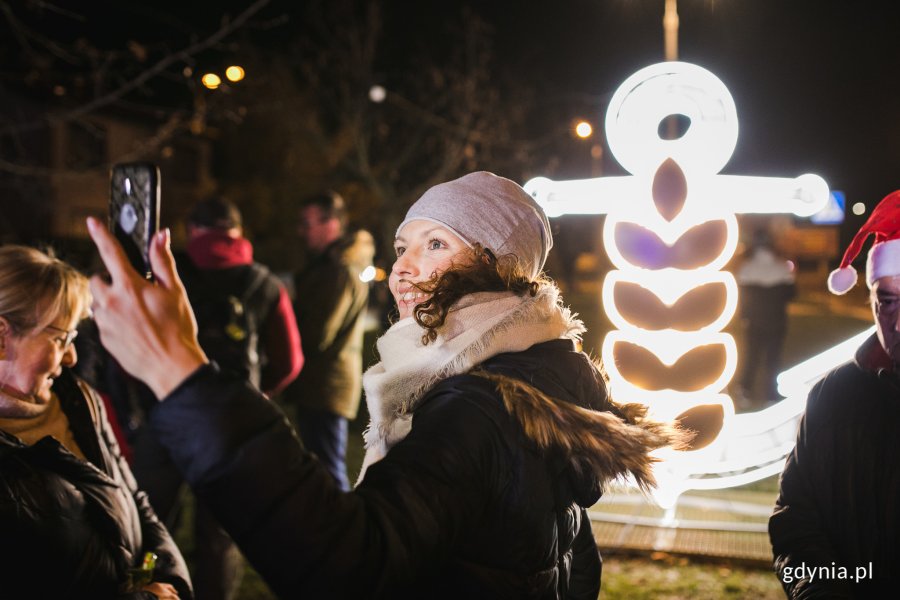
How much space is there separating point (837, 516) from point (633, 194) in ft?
9.22

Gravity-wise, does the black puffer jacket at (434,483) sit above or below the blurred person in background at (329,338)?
above

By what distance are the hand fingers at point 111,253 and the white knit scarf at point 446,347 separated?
696 mm

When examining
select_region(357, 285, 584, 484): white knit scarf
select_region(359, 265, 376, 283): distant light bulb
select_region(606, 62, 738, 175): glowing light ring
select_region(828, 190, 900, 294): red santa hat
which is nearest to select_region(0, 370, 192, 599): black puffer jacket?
select_region(357, 285, 584, 484): white knit scarf

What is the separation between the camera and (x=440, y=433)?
4.68 feet

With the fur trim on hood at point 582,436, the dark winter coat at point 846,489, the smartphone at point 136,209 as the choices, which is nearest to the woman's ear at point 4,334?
the smartphone at point 136,209

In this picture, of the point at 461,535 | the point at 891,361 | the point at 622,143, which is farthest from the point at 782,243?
the point at 461,535

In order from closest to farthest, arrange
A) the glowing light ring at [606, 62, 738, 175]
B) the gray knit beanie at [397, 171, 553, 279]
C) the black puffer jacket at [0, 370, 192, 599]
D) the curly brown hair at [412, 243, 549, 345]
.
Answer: the curly brown hair at [412, 243, 549, 345] → the black puffer jacket at [0, 370, 192, 599] → the gray knit beanie at [397, 171, 553, 279] → the glowing light ring at [606, 62, 738, 175]

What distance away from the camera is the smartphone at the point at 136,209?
124 cm

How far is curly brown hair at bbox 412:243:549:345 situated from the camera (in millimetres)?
1670

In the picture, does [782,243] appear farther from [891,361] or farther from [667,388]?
[891,361]

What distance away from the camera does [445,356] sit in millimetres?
1678

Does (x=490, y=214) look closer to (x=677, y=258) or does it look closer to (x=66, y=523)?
(x=66, y=523)

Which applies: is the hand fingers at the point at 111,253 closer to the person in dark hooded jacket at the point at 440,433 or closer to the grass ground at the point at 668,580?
the person in dark hooded jacket at the point at 440,433

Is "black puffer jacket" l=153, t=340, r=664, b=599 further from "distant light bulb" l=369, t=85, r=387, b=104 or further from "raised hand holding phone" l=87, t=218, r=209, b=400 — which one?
"distant light bulb" l=369, t=85, r=387, b=104
